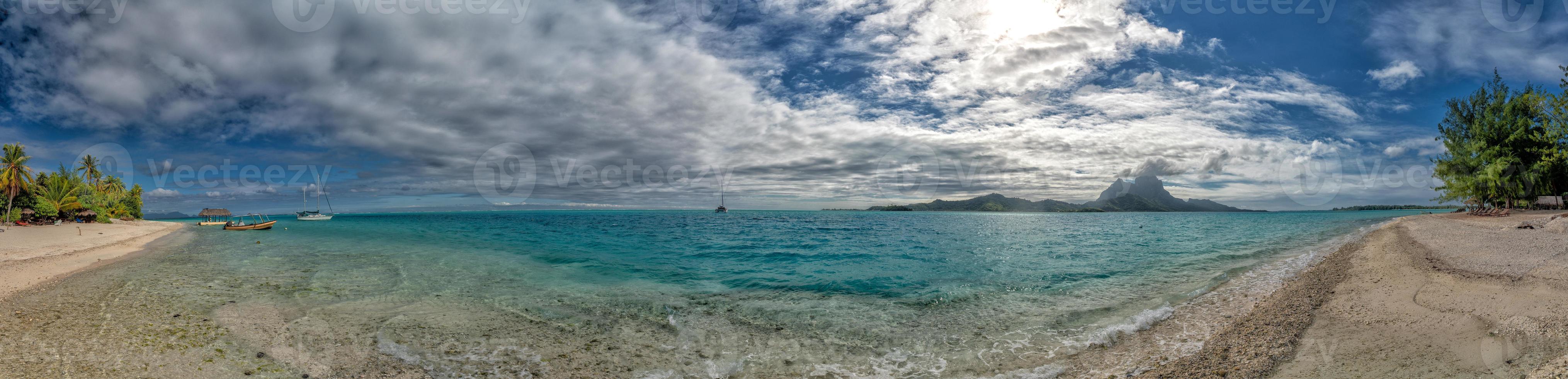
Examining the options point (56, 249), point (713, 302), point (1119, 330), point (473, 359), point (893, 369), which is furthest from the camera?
point (56, 249)

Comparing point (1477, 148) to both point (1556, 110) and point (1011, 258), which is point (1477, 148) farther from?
point (1011, 258)

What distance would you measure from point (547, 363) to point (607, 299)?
536 cm

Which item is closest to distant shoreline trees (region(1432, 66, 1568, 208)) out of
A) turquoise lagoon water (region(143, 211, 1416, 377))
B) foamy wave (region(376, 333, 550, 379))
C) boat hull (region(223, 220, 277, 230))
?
turquoise lagoon water (region(143, 211, 1416, 377))

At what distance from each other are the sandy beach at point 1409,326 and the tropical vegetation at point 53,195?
84882 mm

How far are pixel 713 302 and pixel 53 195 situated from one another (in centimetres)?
8905

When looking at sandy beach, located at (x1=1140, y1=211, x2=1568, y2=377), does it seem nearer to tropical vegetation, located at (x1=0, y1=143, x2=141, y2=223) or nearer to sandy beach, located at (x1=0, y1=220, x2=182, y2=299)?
sandy beach, located at (x1=0, y1=220, x2=182, y2=299)

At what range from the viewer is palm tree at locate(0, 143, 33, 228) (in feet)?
149

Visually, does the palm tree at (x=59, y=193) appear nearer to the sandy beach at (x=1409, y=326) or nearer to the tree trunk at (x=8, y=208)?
the tree trunk at (x=8, y=208)

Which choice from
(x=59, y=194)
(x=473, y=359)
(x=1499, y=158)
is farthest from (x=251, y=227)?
(x=1499, y=158)

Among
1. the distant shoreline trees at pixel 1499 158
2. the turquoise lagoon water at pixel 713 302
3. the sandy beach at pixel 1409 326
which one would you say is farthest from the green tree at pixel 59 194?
the distant shoreline trees at pixel 1499 158

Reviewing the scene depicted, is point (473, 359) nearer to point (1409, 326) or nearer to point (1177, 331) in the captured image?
point (1177, 331)

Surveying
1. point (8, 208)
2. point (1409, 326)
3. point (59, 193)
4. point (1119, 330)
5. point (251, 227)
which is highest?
point (59, 193)

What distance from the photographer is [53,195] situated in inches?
2180

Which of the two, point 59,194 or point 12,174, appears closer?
point 12,174
